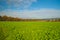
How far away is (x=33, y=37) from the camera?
8.77 ft

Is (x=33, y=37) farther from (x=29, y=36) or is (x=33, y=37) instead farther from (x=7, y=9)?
(x=7, y=9)

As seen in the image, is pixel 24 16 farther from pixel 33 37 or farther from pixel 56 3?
pixel 56 3

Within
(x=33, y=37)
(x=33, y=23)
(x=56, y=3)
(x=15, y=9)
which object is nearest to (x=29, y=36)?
(x=33, y=37)

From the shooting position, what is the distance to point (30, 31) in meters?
2.73

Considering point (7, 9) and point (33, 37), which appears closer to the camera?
point (33, 37)

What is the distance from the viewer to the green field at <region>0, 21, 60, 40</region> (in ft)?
8.75

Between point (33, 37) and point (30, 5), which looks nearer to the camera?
point (33, 37)

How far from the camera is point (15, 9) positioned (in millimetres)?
2857

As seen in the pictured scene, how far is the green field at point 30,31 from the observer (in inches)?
105

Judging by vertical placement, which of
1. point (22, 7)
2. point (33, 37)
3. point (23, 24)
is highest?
point (22, 7)

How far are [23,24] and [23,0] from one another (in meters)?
0.54

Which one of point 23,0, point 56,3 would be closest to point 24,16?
point 23,0

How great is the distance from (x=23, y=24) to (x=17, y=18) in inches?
7.9

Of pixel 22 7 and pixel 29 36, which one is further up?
pixel 22 7
